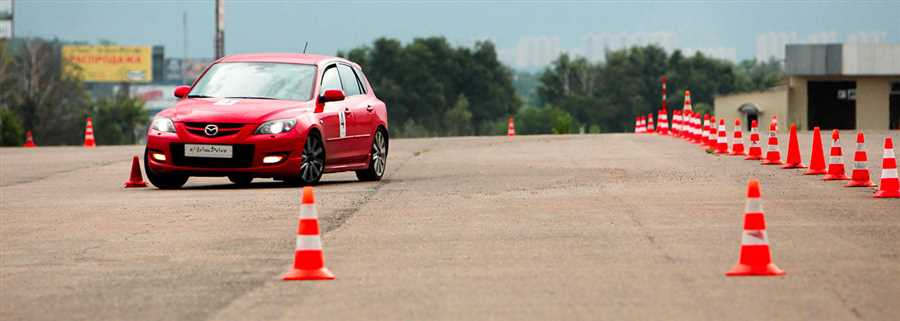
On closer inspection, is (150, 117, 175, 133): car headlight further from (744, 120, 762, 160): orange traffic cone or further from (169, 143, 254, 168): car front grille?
(744, 120, 762, 160): orange traffic cone

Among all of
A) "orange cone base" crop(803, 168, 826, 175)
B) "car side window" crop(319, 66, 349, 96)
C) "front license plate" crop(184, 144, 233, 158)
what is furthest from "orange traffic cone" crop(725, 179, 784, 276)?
"orange cone base" crop(803, 168, 826, 175)

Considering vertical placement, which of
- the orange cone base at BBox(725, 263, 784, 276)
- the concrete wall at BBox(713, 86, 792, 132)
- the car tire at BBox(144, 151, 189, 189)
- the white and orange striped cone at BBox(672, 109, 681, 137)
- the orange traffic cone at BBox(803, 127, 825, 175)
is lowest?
the orange cone base at BBox(725, 263, 784, 276)

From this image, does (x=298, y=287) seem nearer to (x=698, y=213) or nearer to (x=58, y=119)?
(x=698, y=213)

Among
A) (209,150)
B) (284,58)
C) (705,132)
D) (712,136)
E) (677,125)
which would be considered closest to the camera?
(209,150)

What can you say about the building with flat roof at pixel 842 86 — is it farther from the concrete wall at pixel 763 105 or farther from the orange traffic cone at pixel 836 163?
the orange traffic cone at pixel 836 163

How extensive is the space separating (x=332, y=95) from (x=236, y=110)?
48.5 inches

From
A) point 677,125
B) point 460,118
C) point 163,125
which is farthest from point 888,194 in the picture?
point 460,118

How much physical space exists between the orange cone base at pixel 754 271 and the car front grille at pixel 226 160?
29.5ft

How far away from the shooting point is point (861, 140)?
17312 mm

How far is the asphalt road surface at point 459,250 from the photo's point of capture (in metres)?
8.47

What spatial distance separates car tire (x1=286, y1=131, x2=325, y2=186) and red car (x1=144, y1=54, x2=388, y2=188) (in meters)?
0.01

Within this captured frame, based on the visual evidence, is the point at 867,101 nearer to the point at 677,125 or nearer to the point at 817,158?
the point at 677,125

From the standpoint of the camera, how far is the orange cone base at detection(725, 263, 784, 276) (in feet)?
31.2

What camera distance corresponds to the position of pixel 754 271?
9.53 meters
